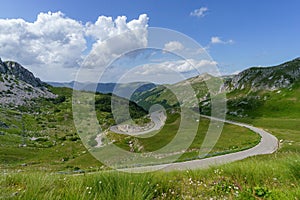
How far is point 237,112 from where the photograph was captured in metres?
162

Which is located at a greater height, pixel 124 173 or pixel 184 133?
pixel 124 173

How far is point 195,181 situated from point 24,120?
162m

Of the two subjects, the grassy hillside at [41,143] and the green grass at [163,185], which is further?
the grassy hillside at [41,143]

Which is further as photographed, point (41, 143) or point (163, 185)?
point (41, 143)

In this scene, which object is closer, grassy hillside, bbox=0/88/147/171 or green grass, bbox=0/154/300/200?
green grass, bbox=0/154/300/200

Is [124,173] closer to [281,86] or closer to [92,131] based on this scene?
[92,131]

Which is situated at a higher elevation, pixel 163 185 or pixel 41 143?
pixel 163 185

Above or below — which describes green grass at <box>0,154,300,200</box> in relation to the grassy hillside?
above

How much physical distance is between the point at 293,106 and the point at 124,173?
166 meters

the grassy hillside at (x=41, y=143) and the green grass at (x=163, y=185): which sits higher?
the green grass at (x=163, y=185)

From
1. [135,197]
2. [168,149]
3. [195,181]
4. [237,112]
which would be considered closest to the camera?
[135,197]

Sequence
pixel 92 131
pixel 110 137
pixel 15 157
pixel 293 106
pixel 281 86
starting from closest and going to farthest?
pixel 15 157, pixel 110 137, pixel 92 131, pixel 293 106, pixel 281 86

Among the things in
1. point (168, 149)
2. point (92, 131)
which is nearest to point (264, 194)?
point (168, 149)

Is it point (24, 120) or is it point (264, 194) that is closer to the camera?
point (264, 194)
